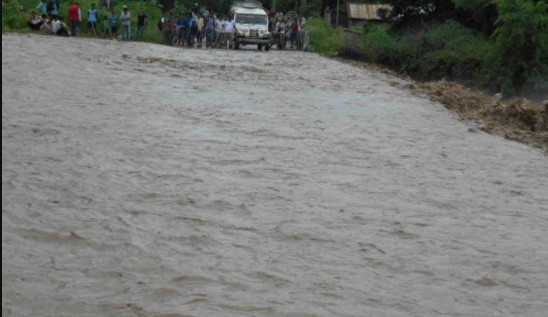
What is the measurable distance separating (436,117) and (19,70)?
9.36 meters

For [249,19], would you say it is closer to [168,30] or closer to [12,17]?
[168,30]

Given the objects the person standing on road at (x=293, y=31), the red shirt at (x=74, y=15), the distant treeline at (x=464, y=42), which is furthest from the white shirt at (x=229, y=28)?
the red shirt at (x=74, y=15)

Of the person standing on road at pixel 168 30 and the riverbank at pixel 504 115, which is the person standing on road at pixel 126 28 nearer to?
the person standing on road at pixel 168 30

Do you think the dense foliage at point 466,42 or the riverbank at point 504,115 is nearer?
the riverbank at point 504,115

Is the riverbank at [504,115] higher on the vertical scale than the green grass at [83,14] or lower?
lower

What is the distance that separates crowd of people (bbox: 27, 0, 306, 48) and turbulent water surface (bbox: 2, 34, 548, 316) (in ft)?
46.3

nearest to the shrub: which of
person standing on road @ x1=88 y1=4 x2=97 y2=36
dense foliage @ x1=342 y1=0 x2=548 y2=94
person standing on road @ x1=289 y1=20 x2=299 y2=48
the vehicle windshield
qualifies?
person standing on road @ x1=88 y1=4 x2=97 y2=36

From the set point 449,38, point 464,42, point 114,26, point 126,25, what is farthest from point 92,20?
point 464,42

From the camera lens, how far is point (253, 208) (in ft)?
31.7

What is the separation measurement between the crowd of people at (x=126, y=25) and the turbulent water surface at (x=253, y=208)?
14.1 meters

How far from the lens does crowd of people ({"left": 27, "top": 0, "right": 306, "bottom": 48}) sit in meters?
31.8

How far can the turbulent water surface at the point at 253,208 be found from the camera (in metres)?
6.94

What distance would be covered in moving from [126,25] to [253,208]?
25123 mm

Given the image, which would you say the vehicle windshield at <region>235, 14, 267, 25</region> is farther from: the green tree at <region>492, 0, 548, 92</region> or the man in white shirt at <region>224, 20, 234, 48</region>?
the green tree at <region>492, 0, 548, 92</region>
